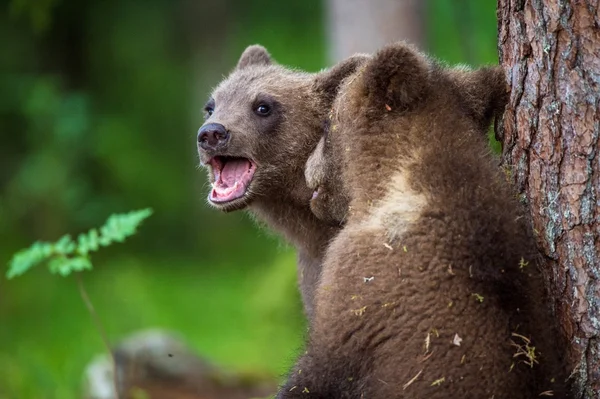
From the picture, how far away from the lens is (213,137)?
5074mm

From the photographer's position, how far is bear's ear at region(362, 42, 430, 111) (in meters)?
3.77

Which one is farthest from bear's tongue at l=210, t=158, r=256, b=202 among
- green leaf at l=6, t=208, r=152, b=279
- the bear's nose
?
green leaf at l=6, t=208, r=152, b=279

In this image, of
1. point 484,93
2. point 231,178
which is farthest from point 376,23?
point 484,93

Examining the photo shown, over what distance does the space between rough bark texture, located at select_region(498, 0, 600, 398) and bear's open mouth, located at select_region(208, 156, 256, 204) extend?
1.82 meters

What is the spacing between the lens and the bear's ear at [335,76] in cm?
467

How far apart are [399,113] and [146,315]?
895 centimetres

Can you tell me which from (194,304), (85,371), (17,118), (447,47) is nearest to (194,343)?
(194,304)

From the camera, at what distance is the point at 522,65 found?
3801mm

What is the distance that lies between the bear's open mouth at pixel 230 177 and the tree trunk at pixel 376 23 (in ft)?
9.18

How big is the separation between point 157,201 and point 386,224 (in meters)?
15.2

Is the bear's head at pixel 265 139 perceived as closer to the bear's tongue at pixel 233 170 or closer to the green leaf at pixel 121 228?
the bear's tongue at pixel 233 170

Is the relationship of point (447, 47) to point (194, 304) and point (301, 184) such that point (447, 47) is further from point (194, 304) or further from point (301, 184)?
point (301, 184)

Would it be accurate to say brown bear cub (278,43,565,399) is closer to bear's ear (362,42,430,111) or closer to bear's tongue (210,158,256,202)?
bear's ear (362,42,430,111)

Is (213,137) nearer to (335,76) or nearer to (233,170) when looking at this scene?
(233,170)
